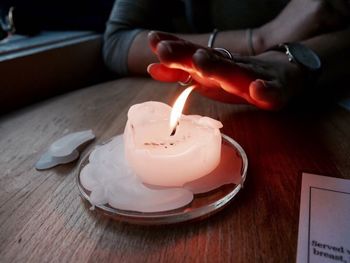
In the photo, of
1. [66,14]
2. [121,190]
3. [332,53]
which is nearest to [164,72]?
[121,190]

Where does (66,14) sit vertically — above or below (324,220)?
above

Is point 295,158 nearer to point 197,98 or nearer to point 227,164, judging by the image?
point 227,164

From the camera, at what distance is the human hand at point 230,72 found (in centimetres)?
40

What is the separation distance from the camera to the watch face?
54cm

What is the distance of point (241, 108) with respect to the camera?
0.57 m

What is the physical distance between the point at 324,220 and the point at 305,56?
346 millimetres

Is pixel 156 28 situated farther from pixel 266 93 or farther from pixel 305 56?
pixel 266 93

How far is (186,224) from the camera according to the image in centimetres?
31

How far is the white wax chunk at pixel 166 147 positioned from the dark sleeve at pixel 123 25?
492 mm

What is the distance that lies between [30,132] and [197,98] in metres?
0.32

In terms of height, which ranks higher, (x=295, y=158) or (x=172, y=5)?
(x=172, y=5)

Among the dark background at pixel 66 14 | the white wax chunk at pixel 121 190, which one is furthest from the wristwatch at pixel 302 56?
the dark background at pixel 66 14

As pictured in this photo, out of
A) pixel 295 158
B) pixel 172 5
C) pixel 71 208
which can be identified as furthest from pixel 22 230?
pixel 172 5

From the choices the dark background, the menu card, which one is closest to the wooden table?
the menu card
